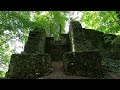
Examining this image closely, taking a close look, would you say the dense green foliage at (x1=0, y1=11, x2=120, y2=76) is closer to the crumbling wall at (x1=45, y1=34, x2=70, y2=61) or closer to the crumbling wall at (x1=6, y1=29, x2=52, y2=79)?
the crumbling wall at (x1=45, y1=34, x2=70, y2=61)

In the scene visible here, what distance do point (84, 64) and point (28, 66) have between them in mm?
2307

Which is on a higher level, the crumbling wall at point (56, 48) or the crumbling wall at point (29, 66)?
the crumbling wall at point (56, 48)

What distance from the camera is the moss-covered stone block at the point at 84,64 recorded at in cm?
837

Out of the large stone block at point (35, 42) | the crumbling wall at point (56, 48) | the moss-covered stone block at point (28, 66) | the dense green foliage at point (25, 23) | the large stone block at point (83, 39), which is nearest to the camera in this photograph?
the moss-covered stone block at point (28, 66)

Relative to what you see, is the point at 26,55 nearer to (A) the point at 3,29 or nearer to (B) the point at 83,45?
(B) the point at 83,45

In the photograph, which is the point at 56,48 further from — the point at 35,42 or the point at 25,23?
the point at 25,23

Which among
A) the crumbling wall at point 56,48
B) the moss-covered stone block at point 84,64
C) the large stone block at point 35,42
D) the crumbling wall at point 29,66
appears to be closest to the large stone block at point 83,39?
the crumbling wall at point 56,48

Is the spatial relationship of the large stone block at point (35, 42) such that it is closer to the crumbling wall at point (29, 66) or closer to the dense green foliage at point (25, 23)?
the crumbling wall at point (29, 66)

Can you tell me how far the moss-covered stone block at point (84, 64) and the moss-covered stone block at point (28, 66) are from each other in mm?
958

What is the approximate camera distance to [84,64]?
8.44 metres

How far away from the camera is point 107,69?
Result: 30.0 ft

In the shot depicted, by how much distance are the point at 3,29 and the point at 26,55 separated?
352 inches

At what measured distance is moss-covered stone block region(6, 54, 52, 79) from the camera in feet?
26.9

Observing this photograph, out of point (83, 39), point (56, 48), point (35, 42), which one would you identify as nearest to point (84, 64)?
point (83, 39)
